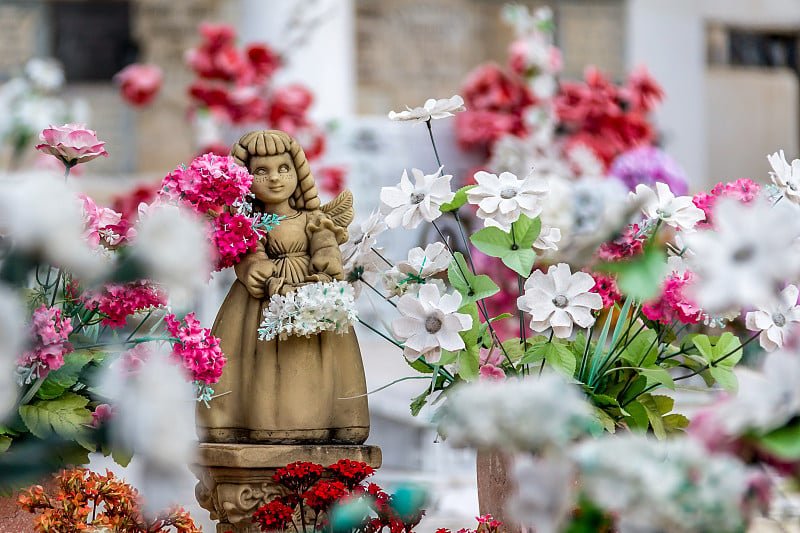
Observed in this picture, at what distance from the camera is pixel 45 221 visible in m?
0.61

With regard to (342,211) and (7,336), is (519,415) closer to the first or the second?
(7,336)

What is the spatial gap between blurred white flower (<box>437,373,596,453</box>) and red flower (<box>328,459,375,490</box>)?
591mm

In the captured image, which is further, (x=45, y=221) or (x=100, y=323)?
(x=100, y=323)

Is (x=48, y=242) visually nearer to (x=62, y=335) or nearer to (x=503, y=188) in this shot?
(x=62, y=335)

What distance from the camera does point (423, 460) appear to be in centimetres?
278

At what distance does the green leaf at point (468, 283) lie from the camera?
1.26 metres

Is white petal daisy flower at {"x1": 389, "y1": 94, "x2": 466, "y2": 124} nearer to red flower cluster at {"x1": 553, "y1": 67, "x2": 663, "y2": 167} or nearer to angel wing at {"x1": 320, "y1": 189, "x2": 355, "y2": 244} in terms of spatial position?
angel wing at {"x1": 320, "y1": 189, "x2": 355, "y2": 244}

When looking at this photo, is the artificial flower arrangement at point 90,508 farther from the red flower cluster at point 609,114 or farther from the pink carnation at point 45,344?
the red flower cluster at point 609,114

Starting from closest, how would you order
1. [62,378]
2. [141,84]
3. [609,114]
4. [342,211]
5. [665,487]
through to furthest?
[665,487] → [62,378] → [342,211] → [609,114] → [141,84]

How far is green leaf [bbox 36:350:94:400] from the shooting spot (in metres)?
1.20

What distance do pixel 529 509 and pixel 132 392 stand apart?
23 centimetres

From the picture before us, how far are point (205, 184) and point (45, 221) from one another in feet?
2.21

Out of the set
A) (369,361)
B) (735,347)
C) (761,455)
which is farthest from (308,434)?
(369,361)

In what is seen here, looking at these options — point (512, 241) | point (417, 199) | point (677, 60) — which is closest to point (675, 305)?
point (512, 241)
